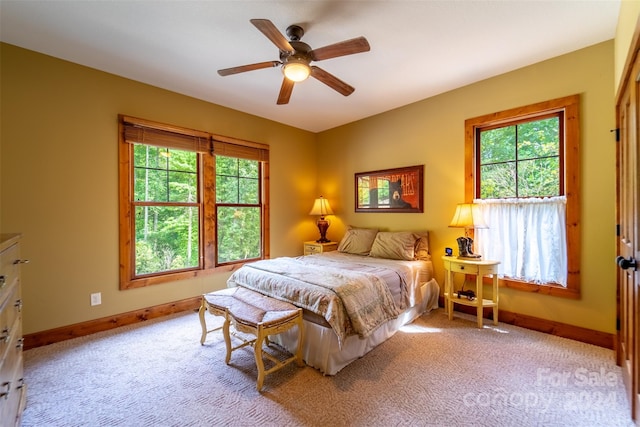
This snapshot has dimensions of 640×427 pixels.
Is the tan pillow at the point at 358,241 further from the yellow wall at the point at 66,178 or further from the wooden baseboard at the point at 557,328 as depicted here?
the yellow wall at the point at 66,178

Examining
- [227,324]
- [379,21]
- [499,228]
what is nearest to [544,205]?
[499,228]

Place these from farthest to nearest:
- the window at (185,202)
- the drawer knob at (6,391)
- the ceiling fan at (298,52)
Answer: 1. the window at (185,202)
2. the ceiling fan at (298,52)
3. the drawer knob at (6,391)

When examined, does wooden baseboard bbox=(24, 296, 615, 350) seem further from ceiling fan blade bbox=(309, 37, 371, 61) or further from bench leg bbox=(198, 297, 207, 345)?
ceiling fan blade bbox=(309, 37, 371, 61)

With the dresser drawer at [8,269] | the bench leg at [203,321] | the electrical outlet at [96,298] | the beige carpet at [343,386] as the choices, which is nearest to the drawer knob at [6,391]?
the dresser drawer at [8,269]

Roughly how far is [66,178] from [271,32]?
2.47 m

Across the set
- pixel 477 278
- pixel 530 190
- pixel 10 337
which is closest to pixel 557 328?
pixel 477 278

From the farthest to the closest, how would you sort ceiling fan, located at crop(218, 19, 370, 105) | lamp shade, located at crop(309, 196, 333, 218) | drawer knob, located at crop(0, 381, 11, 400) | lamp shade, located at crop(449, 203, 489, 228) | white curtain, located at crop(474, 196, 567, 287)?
lamp shade, located at crop(309, 196, 333, 218) < lamp shade, located at crop(449, 203, 489, 228) < white curtain, located at crop(474, 196, 567, 287) < ceiling fan, located at crop(218, 19, 370, 105) < drawer knob, located at crop(0, 381, 11, 400)

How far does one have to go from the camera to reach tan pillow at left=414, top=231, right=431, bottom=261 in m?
3.46

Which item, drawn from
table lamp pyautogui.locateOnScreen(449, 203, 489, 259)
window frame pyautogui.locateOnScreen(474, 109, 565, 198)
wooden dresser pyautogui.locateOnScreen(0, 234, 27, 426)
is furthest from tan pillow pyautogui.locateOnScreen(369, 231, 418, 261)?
wooden dresser pyautogui.locateOnScreen(0, 234, 27, 426)

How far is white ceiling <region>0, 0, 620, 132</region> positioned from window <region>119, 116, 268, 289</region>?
725 millimetres

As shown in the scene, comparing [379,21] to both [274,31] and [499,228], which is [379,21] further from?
[499,228]

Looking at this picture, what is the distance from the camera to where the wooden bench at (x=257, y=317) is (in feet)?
6.19

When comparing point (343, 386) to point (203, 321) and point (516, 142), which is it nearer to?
point (203, 321)

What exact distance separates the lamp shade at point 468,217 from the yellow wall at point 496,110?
0.31 m
